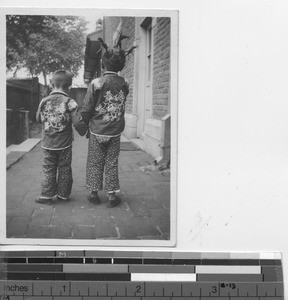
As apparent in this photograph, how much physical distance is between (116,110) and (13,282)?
0.68 metres

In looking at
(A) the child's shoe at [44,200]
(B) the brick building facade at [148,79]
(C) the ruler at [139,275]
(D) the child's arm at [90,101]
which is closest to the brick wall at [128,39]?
(B) the brick building facade at [148,79]

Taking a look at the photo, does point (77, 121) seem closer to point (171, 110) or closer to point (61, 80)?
point (61, 80)

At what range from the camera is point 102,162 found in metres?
1.45

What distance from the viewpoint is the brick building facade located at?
142 cm

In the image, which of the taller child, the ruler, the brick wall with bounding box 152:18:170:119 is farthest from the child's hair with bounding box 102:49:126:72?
the ruler

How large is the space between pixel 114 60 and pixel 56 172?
1.42ft

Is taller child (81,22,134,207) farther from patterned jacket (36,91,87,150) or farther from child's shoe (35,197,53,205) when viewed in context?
child's shoe (35,197,53,205)

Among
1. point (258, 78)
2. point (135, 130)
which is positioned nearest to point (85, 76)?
point (135, 130)

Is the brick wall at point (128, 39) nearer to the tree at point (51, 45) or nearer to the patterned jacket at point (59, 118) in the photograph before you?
the tree at point (51, 45)

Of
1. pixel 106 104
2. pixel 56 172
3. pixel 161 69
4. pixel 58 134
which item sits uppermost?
pixel 161 69

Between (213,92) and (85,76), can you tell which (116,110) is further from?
(213,92)

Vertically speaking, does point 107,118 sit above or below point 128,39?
below

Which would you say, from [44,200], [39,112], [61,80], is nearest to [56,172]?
[44,200]

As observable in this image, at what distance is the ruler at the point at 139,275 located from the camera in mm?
1416
